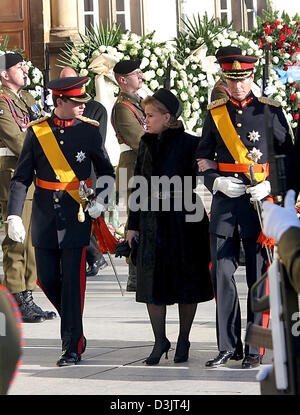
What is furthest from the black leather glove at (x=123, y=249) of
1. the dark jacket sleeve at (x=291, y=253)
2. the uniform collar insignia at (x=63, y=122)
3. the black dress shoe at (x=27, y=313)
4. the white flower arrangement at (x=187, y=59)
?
the white flower arrangement at (x=187, y=59)

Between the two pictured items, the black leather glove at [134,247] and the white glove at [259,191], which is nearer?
the white glove at [259,191]

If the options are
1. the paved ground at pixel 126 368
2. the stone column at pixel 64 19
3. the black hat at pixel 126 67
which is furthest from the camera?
the stone column at pixel 64 19

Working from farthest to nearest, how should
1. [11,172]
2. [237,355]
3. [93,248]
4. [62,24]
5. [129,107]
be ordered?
[62,24]
[93,248]
[129,107]
[11,172]
[237,355]

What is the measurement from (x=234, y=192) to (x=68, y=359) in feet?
4.83

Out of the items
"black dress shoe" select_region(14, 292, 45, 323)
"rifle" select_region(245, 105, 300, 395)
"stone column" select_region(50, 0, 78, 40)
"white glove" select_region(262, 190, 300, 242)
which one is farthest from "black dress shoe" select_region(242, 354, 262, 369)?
"stone column" select_region(50, 0, 78, 40)

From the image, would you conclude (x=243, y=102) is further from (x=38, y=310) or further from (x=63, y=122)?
(x=38, y=310)

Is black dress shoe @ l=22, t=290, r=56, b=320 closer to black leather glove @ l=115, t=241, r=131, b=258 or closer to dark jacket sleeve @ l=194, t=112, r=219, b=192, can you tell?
black leather glove @ l=115, t=241, r=131, b=258

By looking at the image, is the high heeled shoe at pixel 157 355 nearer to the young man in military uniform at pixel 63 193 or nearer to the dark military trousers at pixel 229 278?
the dark military trousers at pixel 229 278

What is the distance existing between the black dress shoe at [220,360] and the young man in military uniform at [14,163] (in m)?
2.34

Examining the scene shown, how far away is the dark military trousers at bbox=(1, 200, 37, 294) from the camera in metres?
8.86

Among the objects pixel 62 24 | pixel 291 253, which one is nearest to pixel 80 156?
pixel 291 253

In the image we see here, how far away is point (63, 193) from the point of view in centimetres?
709

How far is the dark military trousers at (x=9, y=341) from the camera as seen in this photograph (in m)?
2.98

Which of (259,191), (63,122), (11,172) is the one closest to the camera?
(259,191)
